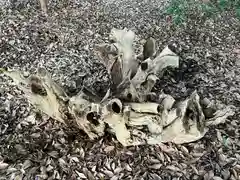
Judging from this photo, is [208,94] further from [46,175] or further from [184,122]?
[46,175]

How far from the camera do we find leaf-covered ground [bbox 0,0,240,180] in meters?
2.42

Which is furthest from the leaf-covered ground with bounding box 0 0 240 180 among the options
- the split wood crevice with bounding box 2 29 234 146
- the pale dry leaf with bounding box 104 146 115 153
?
the split wood crevice with bounding box 2 29 234 146

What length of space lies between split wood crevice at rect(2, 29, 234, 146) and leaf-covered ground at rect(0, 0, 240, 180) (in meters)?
0.14

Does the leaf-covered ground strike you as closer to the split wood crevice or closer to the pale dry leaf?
the pale dry leaf

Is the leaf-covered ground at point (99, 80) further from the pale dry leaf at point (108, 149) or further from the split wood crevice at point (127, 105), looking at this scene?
the split wood crevice at point (127, 105)

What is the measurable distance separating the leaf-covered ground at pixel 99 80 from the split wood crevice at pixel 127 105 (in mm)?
136

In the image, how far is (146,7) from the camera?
3.74m

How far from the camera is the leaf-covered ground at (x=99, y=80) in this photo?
2.42 meters

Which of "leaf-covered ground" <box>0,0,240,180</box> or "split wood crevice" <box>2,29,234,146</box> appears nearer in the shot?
"split wood crevice" <box>2,29,234,146</box>

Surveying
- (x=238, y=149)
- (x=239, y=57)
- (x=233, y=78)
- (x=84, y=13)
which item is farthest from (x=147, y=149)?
(x=84, y=13)

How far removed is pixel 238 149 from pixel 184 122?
1.89ft

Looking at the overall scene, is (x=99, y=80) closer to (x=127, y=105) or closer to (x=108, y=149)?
(x=108, y=149)

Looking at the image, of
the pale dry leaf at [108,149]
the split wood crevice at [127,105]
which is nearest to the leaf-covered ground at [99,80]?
the pale dry leaf at [108,149]

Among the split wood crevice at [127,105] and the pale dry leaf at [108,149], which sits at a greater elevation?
the split wood crevice at [127,105]
